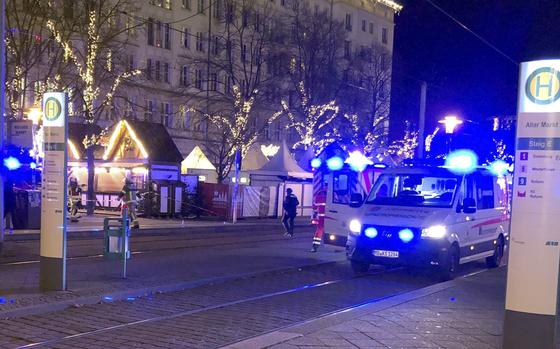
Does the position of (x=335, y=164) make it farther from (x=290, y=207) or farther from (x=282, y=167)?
A: (x=282, y=167)

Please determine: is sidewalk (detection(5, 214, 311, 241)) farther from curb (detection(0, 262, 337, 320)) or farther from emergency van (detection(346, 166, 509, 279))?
emergency van (detection(346, 166, 509, 279))

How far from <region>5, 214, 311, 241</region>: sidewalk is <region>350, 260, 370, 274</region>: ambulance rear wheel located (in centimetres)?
1022

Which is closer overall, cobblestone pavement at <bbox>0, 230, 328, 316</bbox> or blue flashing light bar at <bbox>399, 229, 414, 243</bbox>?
cobblestone pavement at <bbox>0, 230, 328, 316</bbox>

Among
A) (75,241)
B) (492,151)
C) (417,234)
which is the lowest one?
(75,241)

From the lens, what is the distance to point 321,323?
768 centimetres

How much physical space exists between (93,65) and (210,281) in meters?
18.8

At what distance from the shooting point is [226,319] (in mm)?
8141

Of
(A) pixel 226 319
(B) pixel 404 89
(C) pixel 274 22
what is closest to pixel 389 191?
(A) pixel 226 319

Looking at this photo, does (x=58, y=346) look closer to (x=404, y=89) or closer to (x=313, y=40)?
(x=313, y=40)

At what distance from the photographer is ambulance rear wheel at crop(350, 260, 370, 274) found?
12.6 meters

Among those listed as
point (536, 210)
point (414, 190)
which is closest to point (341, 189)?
point (414, 190)

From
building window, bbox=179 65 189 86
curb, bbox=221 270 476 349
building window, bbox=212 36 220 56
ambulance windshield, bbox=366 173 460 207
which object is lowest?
curb, bbox=221 270 476 349

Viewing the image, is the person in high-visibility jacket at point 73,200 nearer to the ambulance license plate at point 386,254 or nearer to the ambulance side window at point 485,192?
the ambulance license plate at point 386,254

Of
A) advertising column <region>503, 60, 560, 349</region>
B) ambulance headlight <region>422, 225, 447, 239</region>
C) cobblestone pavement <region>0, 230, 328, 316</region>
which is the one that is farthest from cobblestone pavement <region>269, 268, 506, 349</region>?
cobblestone pavement <region>0, 230, 328, 316</region>
